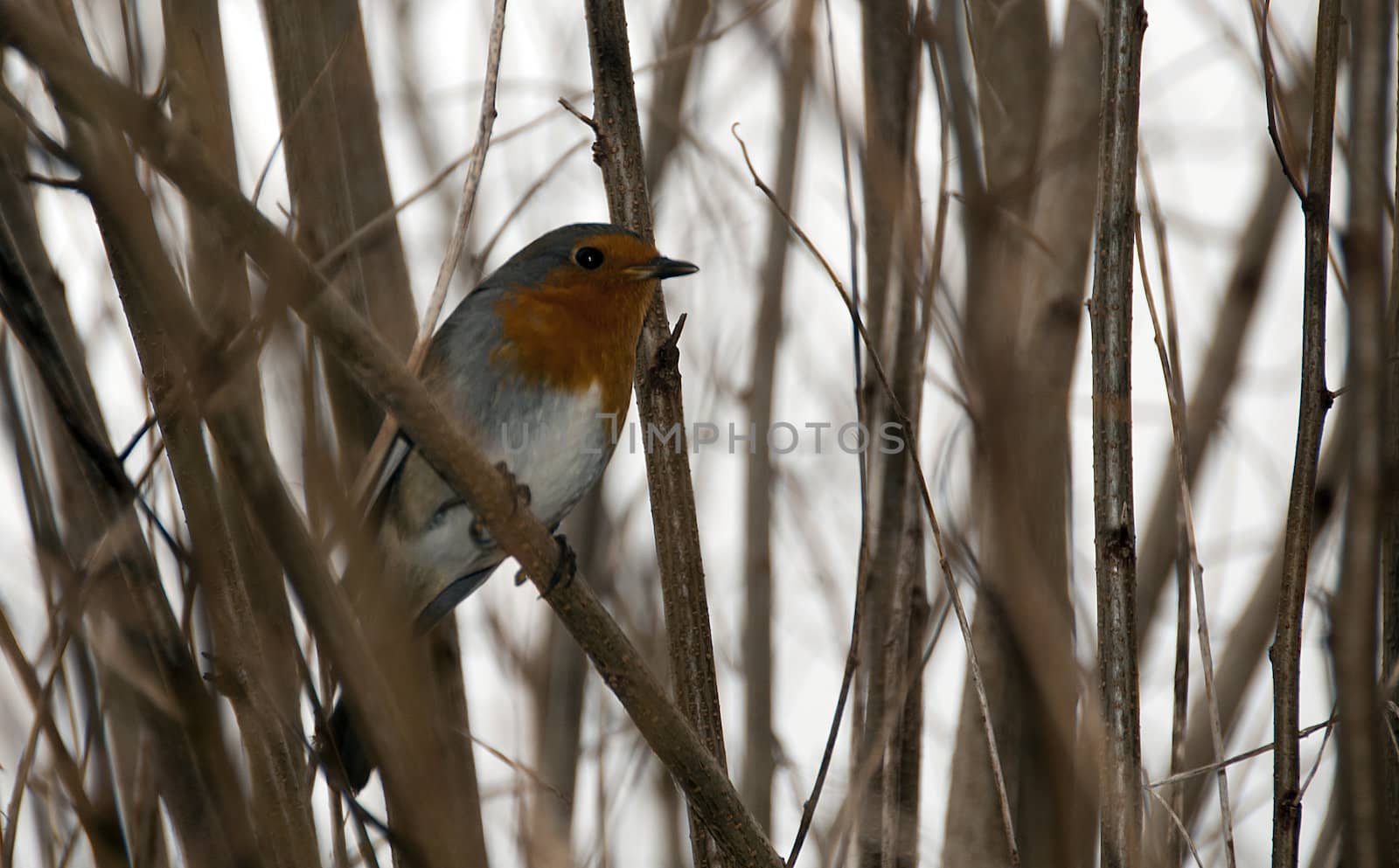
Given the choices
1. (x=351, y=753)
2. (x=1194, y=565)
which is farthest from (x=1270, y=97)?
(x=351, y=753)

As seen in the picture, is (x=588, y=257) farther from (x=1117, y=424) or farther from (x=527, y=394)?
(x=1117, y=424)

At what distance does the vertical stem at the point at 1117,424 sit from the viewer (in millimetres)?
1920

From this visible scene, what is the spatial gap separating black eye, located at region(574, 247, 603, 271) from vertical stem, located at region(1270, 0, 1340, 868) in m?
1.81

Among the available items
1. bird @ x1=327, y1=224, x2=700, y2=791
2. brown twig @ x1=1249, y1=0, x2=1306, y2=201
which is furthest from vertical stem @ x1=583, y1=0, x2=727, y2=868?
brown twig @ x1=1249, y1=0, x2=1306, y2=201

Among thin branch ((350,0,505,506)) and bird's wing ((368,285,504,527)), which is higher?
bird's wing ((368,285,504,527))

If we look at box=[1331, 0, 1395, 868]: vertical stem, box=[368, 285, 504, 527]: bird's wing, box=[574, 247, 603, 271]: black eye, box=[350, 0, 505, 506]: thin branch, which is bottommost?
box=[1331, 0, 1395, 868]: vertical stem

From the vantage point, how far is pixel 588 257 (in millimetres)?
3303

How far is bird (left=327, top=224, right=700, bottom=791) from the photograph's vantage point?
309cm

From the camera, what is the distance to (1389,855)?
1999mm

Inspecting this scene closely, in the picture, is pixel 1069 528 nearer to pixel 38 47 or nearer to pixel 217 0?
pixel 217 0

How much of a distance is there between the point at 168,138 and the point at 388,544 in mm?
2030

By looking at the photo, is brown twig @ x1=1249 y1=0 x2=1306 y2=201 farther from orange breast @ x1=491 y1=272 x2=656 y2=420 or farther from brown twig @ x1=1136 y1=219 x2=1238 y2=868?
orange breast @ x1=491 y1=272 x2=656 y2=420

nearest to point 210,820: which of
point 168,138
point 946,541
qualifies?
point 168,138

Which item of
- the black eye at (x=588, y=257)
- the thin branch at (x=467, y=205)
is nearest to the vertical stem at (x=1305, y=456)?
the thin branch at (x=467, y=205)
